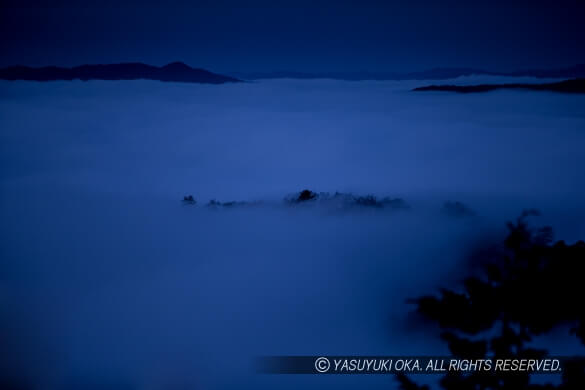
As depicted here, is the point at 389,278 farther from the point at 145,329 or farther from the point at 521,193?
the point at 521,193

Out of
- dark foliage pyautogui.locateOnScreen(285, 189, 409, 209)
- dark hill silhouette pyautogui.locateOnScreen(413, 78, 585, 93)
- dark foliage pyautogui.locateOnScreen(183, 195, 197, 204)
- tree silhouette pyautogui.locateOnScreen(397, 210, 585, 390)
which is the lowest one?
dark foliage pyautogui.locateOnScreen(183, 195, 197, 204)

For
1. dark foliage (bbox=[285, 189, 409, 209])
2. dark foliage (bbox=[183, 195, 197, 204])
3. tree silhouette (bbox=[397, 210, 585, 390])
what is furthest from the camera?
dark foliage (bbox=[183, 195, 197, 204])

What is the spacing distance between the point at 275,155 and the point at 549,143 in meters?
15.4

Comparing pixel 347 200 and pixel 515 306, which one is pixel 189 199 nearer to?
pixel 347 200

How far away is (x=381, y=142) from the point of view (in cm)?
2631

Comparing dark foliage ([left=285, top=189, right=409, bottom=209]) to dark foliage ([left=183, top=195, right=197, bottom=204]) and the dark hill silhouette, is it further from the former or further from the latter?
the dark hill silhouette

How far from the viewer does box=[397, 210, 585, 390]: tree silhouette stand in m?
3.68

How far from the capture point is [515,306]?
3.71 metres

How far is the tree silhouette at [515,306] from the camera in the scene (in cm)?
368

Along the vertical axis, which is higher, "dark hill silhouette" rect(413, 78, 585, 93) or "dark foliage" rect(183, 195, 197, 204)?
"dark hill silhouette" rect(413, 78, 585, 93)

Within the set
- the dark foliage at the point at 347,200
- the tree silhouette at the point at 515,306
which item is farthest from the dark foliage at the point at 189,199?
the tree silhouette at the point at 515,306

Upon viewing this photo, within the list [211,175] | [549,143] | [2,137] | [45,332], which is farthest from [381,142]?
[2,137]

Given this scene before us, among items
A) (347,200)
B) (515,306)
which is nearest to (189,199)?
(347,200)

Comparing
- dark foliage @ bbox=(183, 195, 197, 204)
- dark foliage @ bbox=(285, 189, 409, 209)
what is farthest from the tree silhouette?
dark foliage @ bbox=(183, 195, 197, 204)
